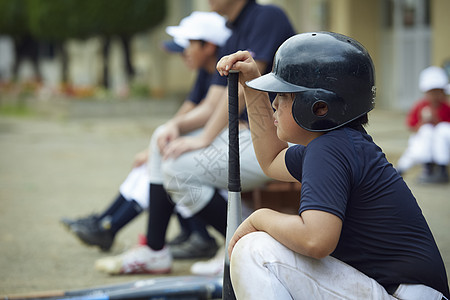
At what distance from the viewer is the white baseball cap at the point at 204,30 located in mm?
3719

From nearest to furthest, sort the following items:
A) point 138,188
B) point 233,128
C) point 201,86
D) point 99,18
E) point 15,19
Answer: point 233,128 → point 138,188 → point 201,86 → point 99,18 → point 15,19

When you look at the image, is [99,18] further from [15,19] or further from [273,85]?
[273,85]

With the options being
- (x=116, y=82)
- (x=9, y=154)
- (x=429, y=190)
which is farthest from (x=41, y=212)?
(x=116, y=82)

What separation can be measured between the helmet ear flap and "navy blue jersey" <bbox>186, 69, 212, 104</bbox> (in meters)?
2.09

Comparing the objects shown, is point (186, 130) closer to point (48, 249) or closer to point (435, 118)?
point (48, 249)

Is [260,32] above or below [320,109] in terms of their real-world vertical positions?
above

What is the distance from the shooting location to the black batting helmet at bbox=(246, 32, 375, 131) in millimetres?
1932

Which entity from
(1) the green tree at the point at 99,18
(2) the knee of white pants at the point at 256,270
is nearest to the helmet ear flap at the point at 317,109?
(2) the knee of white pants at the point at 256,270

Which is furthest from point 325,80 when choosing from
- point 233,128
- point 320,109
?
point 233,128

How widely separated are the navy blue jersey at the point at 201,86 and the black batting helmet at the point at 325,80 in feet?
6.75

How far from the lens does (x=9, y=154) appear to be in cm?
976

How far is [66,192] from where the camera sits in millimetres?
6543

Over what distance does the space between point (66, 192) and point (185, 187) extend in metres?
3.47

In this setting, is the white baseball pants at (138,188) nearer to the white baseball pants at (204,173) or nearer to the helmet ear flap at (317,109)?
the white baseball pants at (204,173)
